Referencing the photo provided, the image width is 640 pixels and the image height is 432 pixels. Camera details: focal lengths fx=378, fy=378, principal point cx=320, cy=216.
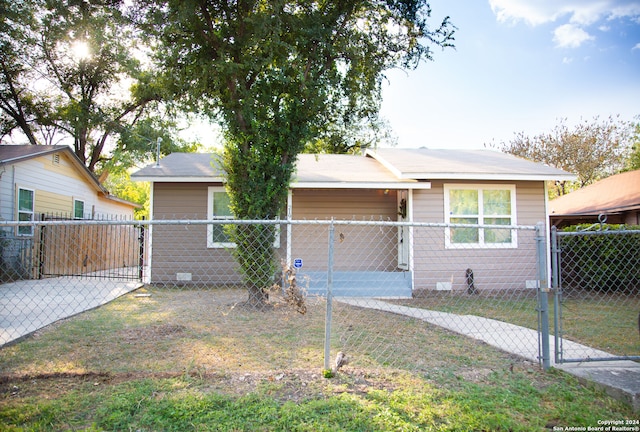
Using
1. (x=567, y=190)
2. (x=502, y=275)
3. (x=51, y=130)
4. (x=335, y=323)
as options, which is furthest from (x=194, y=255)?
(x=567, y=190)

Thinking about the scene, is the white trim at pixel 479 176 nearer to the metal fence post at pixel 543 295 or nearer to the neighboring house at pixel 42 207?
the metal fence post at pixel 543 295

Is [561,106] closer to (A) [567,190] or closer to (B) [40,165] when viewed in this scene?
(A) [567,190]

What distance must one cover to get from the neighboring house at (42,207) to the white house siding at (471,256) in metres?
8.70

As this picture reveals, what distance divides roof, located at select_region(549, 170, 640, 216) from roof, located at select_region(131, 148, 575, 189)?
377cm

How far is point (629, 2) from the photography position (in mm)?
10133

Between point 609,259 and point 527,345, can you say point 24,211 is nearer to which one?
point 527,345

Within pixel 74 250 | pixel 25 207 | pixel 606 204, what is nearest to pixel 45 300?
pixel 74 250

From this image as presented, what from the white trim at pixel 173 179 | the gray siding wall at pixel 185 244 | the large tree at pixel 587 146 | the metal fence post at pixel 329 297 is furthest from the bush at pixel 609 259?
the large tree at pixel 587 146

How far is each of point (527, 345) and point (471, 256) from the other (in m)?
5.12

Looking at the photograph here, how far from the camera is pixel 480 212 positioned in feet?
33.0

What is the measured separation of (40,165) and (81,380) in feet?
38.8

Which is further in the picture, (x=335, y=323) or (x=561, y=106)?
(x=561, y=106)

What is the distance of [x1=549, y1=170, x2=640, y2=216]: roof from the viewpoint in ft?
40.2

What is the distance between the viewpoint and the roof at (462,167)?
31.3 feet
